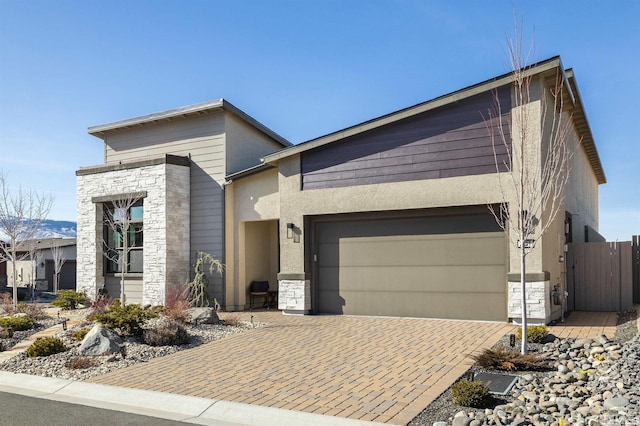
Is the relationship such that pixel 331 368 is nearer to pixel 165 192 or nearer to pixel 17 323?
pixel 17 323

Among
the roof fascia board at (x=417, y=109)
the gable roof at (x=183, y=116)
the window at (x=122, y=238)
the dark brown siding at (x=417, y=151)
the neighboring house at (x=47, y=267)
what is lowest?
the neighboring house at (x=47, y=267)

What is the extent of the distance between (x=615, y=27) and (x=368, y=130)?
19.1ft

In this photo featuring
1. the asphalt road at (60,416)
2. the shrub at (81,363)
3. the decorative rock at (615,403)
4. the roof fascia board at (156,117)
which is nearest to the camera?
the decorative rock at (615,403)

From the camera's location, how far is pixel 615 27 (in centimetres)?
1124

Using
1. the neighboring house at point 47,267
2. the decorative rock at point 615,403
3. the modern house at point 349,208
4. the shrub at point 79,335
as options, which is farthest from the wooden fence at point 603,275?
the neighboring house at point 47,267

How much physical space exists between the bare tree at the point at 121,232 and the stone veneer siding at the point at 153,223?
0.26m

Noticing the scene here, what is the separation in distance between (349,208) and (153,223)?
6.44 metres

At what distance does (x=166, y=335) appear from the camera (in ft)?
33.6

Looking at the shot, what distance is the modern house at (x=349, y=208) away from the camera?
12.4m

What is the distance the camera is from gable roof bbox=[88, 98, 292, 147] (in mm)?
16312

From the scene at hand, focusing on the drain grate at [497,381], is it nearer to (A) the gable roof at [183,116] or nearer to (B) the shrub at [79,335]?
(B) the shrub at [79,335]

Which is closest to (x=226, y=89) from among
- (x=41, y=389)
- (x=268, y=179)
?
(x=268, y=179)

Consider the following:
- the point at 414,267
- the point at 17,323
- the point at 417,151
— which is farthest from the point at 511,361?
the point at 17,323

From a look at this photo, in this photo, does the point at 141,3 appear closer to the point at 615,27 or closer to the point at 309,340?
the point at 309,340
